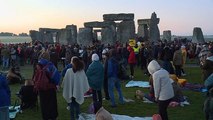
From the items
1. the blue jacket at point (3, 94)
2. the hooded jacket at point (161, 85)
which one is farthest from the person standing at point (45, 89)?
→ the hooded jacket at point (161, 85)

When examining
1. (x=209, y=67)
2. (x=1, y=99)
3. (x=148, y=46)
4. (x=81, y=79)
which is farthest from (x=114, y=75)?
(x=148, y=46)

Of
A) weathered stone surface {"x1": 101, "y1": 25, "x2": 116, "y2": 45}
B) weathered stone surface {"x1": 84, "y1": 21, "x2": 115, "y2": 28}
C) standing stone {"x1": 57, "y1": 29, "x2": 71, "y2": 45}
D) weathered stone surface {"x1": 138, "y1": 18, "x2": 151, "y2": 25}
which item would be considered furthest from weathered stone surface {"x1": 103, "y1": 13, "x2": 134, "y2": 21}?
weathered stone surface {"x1": 101, "y1": 25, "x2": 116, "y2": 45}

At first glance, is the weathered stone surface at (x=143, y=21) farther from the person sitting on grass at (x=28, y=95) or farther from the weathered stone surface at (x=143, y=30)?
the person sitting on grass at (x=28, y=95)

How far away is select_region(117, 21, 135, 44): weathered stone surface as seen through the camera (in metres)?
43.3

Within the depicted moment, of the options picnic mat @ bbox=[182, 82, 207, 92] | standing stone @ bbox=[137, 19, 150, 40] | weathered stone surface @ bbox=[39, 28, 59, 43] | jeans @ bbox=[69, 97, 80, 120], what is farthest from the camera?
weathered stone surface @ bbox=[39, 28, 59, 43]

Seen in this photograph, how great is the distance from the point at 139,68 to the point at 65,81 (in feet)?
55.8

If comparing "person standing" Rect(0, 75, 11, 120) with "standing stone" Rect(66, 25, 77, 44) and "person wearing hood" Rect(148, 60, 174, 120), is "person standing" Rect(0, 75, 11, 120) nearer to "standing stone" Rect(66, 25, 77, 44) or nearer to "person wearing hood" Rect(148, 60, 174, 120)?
"person wearing hood" Rect(148, 60, 174, 120)

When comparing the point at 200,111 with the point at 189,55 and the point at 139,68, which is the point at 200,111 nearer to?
the point at 139,68

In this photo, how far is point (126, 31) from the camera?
143ft

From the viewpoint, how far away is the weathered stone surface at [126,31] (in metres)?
43.3

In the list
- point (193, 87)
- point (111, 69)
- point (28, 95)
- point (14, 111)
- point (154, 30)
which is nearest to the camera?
point (14, 111)

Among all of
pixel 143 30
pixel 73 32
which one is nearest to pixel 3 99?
pixel 143 30

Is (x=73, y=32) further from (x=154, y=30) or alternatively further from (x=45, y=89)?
(x=45, y=89)

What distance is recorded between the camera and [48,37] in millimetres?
53969
